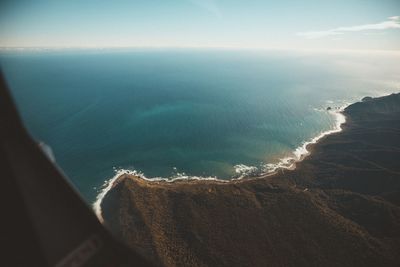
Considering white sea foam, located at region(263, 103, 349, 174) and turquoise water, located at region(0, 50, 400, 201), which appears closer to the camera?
turquoise water, located at region(0, 50, 400, 201)

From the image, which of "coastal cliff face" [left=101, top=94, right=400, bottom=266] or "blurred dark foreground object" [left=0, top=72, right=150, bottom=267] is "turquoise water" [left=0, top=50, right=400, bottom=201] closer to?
"coastal cliff face" [left=101, top=94, right=400, bottom=266]

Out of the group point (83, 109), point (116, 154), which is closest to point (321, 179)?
point (116, 154)

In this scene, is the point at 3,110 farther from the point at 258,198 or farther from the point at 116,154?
the point at 116,154

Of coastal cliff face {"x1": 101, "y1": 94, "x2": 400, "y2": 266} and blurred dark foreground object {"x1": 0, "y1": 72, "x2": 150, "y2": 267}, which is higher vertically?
blurred dark foreground object {"x1": 0, "y1": 72, "x2": 150, "y2": 267}

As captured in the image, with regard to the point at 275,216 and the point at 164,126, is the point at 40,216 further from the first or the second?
the point at 164,126

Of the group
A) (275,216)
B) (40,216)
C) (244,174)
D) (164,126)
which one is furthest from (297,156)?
(40,216)

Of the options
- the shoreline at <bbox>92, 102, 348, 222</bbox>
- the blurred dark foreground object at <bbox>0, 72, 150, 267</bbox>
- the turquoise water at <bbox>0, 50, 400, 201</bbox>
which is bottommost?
the shoreline at <bbox>92, 102, 348, 222</bbox>

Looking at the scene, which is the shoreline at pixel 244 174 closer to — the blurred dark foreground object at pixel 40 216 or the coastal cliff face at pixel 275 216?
the coastal cliff face at pixel 275 216

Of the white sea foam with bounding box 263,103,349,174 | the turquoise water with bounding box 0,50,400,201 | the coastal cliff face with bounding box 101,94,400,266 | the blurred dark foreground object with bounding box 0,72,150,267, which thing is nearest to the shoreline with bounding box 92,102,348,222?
the white sea foam with bounding box 263,103,349,174

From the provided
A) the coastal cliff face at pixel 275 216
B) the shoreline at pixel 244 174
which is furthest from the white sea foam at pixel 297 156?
the coastal cliff face at pixel 275 216
